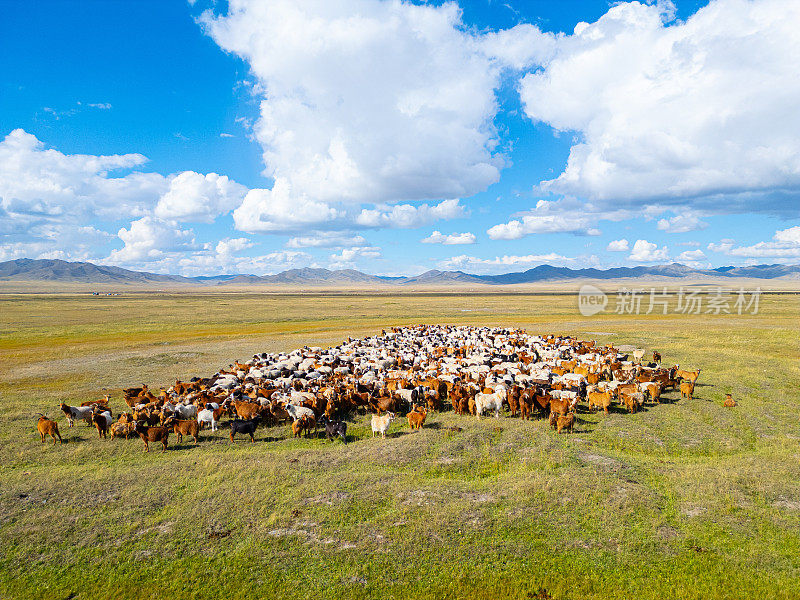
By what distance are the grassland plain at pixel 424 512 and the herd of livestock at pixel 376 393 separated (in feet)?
2.55

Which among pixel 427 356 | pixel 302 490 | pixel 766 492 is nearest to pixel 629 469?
pixel 766 492

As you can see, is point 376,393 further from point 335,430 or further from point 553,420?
point 553,420

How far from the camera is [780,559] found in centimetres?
816

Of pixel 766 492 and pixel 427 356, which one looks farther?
pixel 427 356

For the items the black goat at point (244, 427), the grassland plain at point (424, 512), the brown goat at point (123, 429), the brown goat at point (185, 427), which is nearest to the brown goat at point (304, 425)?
the grassland plain at point (424, 512)

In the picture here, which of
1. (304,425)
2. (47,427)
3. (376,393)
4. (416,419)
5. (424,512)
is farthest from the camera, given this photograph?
(376,393)

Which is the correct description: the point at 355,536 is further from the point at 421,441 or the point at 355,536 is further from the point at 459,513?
the point at 421,441

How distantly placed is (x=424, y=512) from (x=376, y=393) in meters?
10.7

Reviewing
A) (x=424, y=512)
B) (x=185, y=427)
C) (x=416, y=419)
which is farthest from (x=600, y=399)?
(x=185, y=427)

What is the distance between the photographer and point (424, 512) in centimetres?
990

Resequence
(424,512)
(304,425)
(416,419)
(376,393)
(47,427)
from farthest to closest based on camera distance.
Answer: (376,393) → (416,419) → (304,425) → (47,427) → (424,512)

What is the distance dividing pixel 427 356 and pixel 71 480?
69.4 feet

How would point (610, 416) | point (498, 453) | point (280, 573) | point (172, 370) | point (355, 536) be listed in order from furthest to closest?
point (172, 370) → point (610, 416) → point (498, 453) → point (355, 536) → point (280, 573)

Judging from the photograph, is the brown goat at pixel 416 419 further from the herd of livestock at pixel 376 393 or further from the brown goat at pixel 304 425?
the brown goat at pixel 304 425
